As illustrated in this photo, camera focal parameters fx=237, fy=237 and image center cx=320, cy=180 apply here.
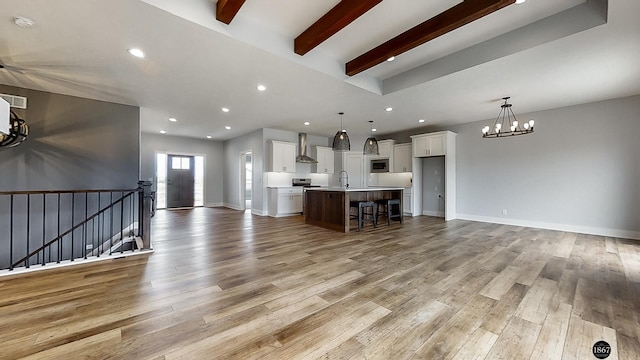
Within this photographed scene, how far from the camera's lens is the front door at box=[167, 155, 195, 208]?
29.6ft

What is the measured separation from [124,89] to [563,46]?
6502 millimetres

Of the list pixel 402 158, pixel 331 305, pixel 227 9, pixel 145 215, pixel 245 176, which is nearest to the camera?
pixel 331 305

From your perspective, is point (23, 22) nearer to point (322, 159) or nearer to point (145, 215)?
point (145, 215)

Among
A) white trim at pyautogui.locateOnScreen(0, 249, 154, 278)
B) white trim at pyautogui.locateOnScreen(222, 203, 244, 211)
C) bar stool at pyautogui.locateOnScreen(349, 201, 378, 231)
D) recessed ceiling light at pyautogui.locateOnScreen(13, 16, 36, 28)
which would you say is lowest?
white trim at pyautogui.locateOnScreen(0, 249, 154, 278)

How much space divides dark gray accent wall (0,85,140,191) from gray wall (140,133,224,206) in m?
3.78

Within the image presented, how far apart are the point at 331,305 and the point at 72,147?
18.4 ft

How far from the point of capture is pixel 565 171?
5.09 meters

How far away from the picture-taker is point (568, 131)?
16.6 feet

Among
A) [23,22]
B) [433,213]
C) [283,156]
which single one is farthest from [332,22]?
[433,213]

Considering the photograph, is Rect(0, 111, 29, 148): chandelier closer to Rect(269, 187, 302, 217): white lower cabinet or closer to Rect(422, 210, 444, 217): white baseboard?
Rect(269, 187, 302, 217): white lower cabinet

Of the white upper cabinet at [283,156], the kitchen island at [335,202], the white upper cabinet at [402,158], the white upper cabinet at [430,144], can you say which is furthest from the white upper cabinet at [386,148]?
the white upper cabinet at [283,156]

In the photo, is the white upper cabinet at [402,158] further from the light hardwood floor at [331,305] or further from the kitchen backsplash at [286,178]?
the light hardwood floor at [331,305]

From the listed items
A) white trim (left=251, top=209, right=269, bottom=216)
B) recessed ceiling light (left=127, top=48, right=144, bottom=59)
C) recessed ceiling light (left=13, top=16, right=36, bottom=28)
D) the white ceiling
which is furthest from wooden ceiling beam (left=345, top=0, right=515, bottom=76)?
white trim (left=251, top=209, right=269, bottom=216)

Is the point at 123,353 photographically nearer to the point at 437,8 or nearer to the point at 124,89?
the point at 437,8
